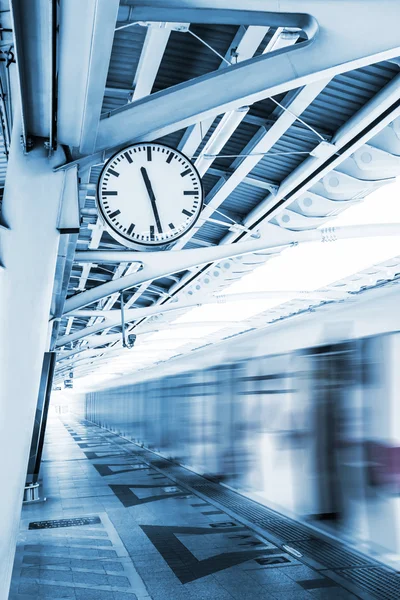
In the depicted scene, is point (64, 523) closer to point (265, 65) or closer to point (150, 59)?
point (150, 59)

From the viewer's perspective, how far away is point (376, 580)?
21.4 feet

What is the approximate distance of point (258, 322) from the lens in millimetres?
26359

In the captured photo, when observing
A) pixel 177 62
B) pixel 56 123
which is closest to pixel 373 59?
pixel 56 123

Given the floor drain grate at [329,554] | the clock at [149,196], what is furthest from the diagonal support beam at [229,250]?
the clock at [149,196]

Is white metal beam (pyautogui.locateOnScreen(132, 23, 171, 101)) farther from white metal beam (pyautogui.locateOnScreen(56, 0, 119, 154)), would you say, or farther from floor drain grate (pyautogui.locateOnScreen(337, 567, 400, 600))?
floor drain grate (pyautogui.locateOnScreen(337, 567, 400, 600))

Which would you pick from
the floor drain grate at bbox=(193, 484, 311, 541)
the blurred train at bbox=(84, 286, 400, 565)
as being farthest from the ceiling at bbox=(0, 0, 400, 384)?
the floor drain grate at bbox=(193, 484, 311, 541)

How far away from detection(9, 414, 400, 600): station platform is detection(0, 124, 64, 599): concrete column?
263 cm

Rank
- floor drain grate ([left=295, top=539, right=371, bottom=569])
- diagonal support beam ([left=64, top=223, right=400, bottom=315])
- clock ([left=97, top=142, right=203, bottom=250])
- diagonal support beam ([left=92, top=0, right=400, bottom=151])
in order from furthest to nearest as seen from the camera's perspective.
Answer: diagonal support beam ([left=64, top=223, right=400, bottom=315]) → floor drain grate ([left=295, top=539, right=371, bottom=569]) → clock ([left=97, top=142, right=203, bottom=250]) → diagonal support beam ([left=92, top=0, right=400, bottom=151])

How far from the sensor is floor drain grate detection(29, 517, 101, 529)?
9852 millimetres

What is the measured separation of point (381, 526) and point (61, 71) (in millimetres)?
5332

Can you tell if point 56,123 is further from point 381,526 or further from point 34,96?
point 381,526

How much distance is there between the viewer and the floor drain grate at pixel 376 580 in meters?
6.11

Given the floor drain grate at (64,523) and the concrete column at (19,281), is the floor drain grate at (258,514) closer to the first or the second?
the floor drain grate at (64,523)

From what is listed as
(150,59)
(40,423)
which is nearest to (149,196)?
(150,59)
